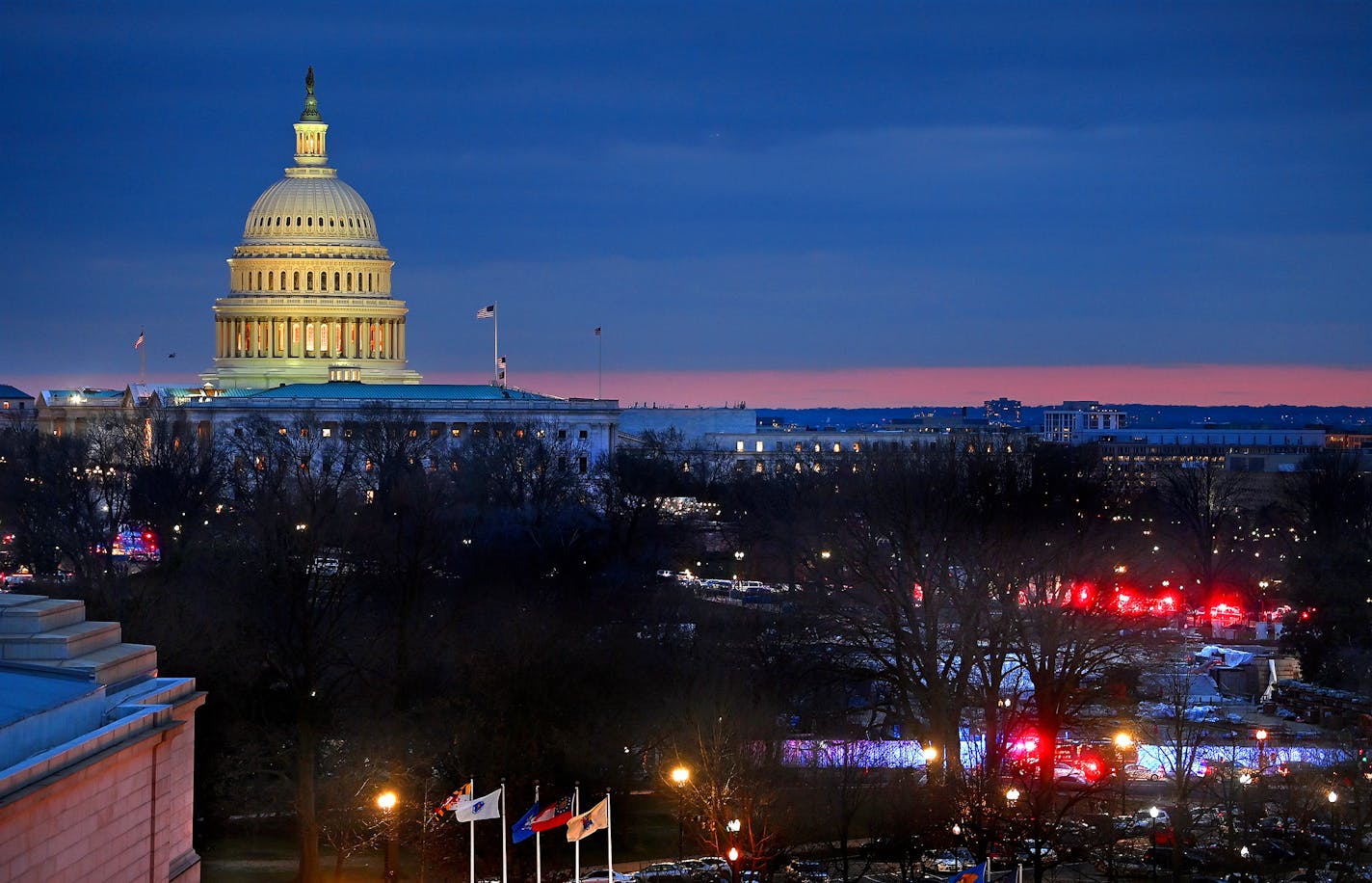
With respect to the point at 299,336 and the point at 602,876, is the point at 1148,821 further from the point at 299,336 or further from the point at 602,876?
the point at 299,336

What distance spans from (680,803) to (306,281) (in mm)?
112837

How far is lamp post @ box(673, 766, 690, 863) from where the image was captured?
121 ft

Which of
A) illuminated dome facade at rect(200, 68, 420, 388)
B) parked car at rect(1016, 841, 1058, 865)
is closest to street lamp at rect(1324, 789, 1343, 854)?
parked car at rect(1016, 841, 1058, 865)

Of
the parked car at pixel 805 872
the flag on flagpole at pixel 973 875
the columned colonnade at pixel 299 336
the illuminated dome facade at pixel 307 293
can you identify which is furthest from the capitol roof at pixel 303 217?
the flag on flagpole at pixel 973 875

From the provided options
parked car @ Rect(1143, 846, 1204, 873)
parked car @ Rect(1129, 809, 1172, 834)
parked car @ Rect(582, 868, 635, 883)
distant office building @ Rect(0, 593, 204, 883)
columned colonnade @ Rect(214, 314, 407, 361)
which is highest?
columned colonnade @ Rect(214, 314, 407, 361)

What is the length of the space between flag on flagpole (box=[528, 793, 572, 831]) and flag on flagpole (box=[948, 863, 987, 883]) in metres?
5.98

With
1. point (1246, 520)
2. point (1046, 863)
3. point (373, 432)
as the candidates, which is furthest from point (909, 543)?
point (373, 432)

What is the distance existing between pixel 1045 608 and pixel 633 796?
1126 centimetres

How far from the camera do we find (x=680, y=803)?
3944 cm

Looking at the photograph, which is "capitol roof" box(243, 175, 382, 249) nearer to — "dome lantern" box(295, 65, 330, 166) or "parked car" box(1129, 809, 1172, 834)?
"dome lantern" box(295, 65, 330, 166)

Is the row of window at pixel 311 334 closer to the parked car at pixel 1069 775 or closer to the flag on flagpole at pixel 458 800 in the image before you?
the parked car at pixel 1069 775

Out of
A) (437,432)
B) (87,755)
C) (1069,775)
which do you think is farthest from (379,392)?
(87,755)

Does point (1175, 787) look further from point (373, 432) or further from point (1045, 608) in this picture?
point (373, 432)

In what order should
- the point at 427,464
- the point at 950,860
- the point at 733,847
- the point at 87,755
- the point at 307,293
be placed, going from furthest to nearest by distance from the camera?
the point at 307,293, the point at 427,464, the point at 950,860, the point at 733,847, the point at 87,755
